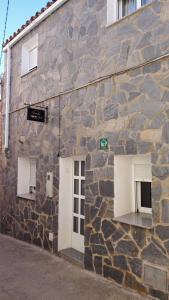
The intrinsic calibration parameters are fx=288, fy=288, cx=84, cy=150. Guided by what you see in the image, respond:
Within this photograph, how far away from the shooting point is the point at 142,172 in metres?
5.56

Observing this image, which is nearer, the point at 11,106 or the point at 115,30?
the point at 115,30

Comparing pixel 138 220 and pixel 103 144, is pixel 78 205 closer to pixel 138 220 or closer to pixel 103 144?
pixel 103 144

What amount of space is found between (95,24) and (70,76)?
128 cm

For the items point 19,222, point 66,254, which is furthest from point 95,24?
point 19,222

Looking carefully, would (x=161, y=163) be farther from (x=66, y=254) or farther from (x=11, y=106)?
(x=11, y=106)

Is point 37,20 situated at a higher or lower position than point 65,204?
higher

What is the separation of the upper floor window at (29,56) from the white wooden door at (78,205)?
144 inches

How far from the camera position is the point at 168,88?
183 inches

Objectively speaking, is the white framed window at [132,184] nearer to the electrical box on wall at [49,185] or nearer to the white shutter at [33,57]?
the electrical box on wall at [49,185]

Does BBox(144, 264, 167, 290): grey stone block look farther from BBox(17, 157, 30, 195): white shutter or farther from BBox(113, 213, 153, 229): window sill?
BBox(17, 157, 30, 195): white shutter

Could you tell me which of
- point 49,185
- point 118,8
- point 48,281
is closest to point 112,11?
point 118,8

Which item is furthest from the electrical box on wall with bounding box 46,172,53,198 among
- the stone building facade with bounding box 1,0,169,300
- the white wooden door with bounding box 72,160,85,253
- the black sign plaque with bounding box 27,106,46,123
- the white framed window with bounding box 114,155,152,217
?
the white framed window with bounding box 114,155,152,217

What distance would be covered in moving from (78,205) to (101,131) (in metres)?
2.06

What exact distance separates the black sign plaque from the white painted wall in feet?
4.16
